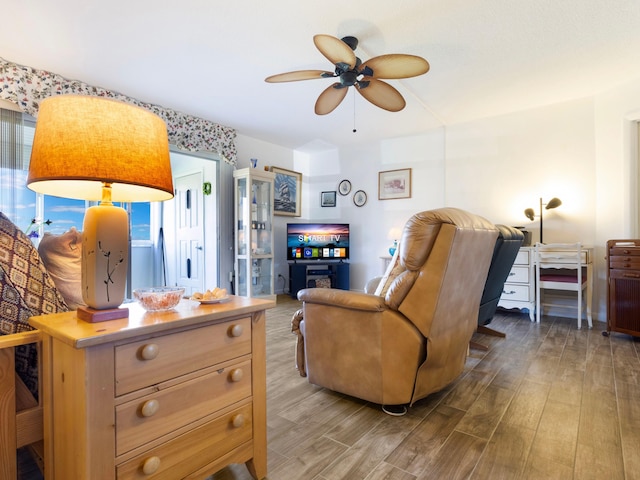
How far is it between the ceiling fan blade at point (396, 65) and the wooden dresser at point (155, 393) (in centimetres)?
191

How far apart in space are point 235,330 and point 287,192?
4.66 metres

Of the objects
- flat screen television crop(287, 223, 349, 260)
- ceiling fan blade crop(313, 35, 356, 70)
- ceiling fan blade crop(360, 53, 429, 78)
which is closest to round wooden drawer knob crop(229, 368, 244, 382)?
ceiling fan blade crop(313, 35, 356, 70)

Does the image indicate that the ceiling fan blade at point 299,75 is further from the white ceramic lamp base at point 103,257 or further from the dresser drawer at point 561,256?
the dresser drawer at point 561,256

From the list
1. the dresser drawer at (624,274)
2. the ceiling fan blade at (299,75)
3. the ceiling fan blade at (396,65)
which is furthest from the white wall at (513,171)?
the ceiling fan blade at (299,75)

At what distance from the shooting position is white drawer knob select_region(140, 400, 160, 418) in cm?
92

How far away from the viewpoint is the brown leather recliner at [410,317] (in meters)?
1.57

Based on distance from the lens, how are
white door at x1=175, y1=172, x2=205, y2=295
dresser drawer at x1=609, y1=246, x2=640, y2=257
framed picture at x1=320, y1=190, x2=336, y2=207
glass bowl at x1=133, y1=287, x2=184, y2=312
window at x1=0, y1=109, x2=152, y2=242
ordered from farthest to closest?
1. framed picture at x1=320, y1=190, x2=336, y2=207
2. white door at x1=175, y1=172, x2=205, y2=295
3. window at x1=0, y1=109, x2=152, y2=242
4. dresser drawer at x1=609, y1=246, x2=640, y2=257
5. glass bowl at x1=133, y1=287, x2=184, y2=312

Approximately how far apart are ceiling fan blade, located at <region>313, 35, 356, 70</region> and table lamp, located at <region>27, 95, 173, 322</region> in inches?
56.9

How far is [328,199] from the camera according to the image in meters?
5.88

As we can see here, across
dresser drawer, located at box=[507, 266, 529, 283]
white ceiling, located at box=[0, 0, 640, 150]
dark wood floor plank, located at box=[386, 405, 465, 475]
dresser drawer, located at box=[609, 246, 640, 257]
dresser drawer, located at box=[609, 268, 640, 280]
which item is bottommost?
dark wood floor plank, located at box=[386, 405, 465, 475]

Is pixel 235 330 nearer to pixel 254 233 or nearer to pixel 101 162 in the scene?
pixel 101 162

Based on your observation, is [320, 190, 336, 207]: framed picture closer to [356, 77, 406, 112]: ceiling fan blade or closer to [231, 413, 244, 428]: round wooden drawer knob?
[356, 77, 406, 112]: ceiling fan blade

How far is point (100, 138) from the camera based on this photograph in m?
0.89

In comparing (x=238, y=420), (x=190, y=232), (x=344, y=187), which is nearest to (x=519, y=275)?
(x=344, y=187)
